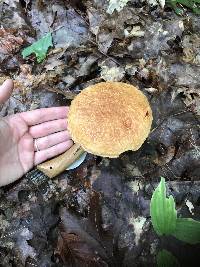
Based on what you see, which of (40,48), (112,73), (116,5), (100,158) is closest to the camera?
(100,158)

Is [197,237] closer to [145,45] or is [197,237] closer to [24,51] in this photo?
[145,45]

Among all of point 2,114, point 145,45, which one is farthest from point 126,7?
point 2,114

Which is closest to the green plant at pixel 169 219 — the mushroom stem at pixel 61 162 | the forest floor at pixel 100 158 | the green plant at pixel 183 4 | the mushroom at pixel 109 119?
the forest floor at pixel 100 158

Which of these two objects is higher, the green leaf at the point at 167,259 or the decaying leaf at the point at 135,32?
the decaying leaf at the point at 135,32

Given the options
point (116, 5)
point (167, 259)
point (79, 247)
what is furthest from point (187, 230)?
point (116, 5)

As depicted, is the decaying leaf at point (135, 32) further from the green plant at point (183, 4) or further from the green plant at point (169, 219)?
the green plant at point (169, 219)

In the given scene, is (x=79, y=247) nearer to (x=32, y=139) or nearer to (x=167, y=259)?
(x=167, y=259)

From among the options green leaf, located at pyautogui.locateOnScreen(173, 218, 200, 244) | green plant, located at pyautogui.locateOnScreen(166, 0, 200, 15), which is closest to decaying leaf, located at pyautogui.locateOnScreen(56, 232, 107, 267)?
green leaf, located at pyautogui.locateOnScreen(173, 218, 200, 244)
